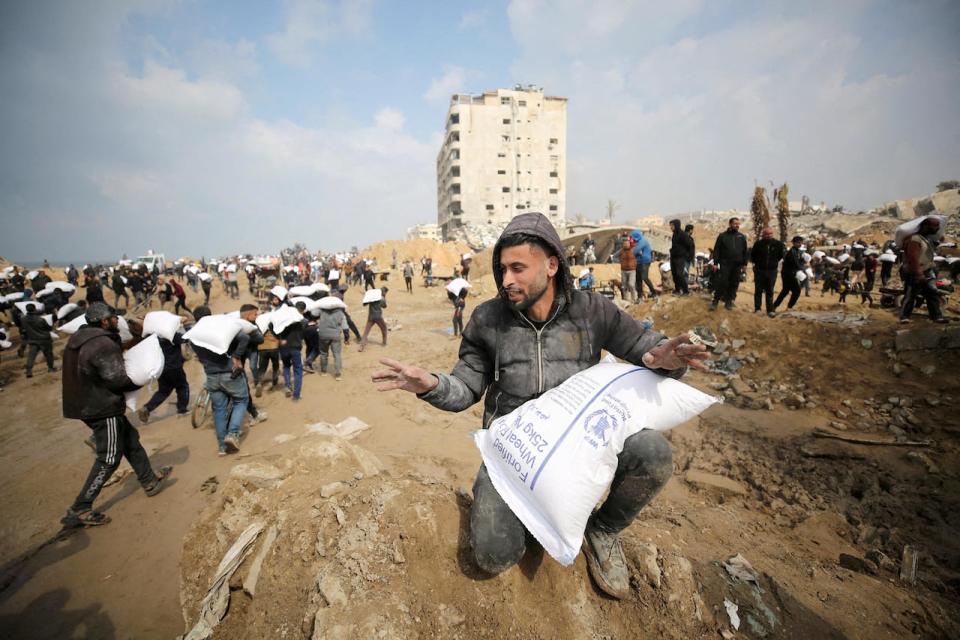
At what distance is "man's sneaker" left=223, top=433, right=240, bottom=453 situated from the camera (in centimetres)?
493

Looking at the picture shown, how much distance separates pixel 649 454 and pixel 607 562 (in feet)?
2.34

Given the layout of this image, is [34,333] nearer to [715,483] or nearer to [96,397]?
[96,397]

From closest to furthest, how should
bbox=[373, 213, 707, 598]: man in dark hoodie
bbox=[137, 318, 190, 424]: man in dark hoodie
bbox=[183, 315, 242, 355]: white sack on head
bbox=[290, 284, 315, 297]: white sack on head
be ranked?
bbox=[373, 213, 707, 598]: man in dark hoodie < bbox=[183, 315, 242, 355]: white sack on head < bbox=[137, 318, 190, 424]: man in dark hoodie < bbox=[290, 284, 315, 297]: white sack on head

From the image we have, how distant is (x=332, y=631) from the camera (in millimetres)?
1662

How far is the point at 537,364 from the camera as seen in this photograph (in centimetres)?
218

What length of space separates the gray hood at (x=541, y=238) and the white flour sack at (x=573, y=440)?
0.54 metres

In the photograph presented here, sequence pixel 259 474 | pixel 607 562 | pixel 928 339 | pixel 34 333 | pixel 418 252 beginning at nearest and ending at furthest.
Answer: pixel 607 562 → pixel 259 474 → pixel 928 339 → pixel 34 333 → pixel 418 252

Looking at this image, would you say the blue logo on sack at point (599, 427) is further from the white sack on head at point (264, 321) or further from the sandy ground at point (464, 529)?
the white sack on head at point (264, 321)

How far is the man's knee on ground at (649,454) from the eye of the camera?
6.03 ft

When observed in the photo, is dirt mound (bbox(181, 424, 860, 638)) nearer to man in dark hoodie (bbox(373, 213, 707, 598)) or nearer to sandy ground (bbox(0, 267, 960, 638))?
sandy ground (bbox(0, 267, 960, 638))

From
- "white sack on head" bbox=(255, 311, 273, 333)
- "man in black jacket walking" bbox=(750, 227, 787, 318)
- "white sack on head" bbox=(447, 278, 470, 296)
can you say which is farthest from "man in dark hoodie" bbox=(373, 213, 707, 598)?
"white sack on head" bbox=(447, 278, 470, 296)

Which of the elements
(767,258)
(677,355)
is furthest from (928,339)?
(677,355)

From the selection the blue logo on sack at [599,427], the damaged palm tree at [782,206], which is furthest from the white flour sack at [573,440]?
the damaged palm tree at [782,206]

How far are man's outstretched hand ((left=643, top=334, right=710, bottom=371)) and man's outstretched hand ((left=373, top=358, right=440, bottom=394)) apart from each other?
1158mm
